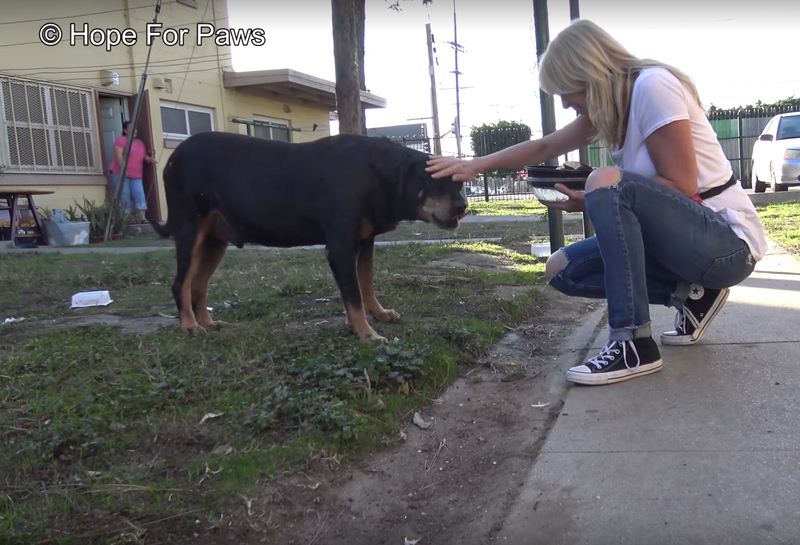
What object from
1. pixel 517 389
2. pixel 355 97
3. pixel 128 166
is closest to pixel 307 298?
pixel 517 389

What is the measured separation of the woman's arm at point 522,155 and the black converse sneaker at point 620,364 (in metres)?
1.07

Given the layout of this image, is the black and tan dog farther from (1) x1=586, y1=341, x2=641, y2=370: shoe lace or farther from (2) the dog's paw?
(1) x1=586, y1=341, x2=641, y2=370: shoe lace

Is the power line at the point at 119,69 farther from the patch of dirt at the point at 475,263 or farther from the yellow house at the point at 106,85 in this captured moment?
the patch of dirt at the point at 475,263

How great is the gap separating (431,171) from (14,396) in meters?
2.04

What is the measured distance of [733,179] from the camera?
3.21 m

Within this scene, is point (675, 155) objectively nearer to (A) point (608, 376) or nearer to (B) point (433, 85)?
(A) point (608, 376)

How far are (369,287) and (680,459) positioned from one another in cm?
221

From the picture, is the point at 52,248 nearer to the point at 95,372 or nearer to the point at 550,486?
the point at 95,372

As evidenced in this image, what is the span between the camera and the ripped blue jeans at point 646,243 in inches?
115

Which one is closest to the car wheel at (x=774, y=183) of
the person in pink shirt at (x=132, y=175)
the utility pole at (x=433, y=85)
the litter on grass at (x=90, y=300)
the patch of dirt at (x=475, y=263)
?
the patch of dirt at (x=475, y=263)

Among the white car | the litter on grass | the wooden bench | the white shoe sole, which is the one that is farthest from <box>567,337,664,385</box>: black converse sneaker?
the white car

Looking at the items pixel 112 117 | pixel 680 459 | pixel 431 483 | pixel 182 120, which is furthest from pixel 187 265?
pixel 182 120

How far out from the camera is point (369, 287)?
410 cm

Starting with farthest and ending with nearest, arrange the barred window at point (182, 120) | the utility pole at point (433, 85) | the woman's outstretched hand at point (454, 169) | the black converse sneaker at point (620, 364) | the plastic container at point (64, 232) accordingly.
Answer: the utility pole at point (433, 85), the barred window at point (182, 120), the plastic container at point (64, 232), the woman's outstretched hand at point (454, 169), the black converse sneaker at point (620, 364)
